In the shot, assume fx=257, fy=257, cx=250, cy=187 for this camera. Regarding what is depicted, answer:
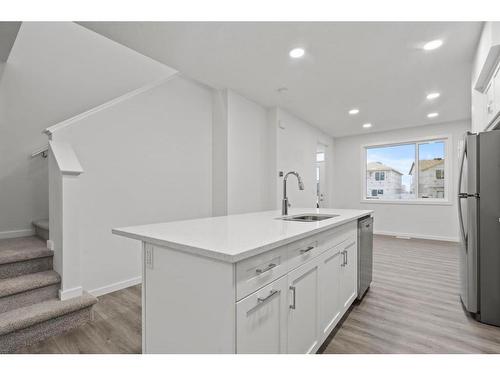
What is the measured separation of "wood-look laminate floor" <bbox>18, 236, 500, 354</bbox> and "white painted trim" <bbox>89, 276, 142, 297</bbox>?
Answer: 79 mm

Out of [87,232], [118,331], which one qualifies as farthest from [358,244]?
[87,232]

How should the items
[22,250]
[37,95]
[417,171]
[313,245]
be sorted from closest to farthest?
[313,245]
[22,250]
[37,95]
[417,171]

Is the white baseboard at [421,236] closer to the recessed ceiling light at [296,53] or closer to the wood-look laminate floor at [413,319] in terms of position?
the wood-look laminate floor at [413,319]

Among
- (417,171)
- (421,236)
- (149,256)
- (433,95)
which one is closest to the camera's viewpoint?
(149,256)

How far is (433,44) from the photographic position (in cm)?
254

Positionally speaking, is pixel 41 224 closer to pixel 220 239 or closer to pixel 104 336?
pixel 104 336

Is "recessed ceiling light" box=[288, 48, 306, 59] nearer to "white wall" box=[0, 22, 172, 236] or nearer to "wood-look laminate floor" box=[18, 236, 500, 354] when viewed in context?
"white wall" box=[0, 22, 172, 236]

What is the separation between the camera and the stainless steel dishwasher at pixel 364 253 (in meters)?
2.43

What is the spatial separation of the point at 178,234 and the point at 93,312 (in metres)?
1.54

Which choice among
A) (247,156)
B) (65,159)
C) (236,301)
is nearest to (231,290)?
(236,301)

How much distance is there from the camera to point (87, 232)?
254cm

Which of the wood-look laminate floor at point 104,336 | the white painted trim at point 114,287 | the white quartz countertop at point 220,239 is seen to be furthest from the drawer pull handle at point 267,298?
the white painted trim at point 114,287

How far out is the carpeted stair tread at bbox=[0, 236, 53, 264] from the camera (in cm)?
208

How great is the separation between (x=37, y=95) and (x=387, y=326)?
4.22 meters
